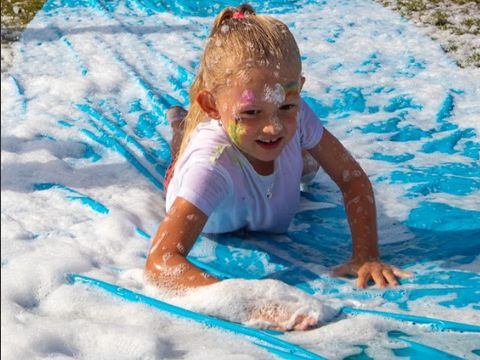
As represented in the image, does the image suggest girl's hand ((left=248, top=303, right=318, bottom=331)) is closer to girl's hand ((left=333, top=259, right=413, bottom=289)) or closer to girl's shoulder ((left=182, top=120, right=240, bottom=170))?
girl's hand ((left=333, top=259, right=413, bottom=289))

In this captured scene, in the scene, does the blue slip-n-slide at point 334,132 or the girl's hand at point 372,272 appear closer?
the blue slip-n-slide at point 334,132

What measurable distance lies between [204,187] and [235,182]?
187 millimetres

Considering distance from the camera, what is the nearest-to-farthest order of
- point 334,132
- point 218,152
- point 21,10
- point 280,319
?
point 280,319 < point 218,152 < point 334,132 < point 21,10

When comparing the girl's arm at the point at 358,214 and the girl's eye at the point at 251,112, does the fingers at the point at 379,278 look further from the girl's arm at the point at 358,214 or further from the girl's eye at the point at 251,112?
the girl's eye at the point at 251,112

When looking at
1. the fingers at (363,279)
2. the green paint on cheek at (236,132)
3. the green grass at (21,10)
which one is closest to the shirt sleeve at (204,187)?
the green paint on cheek at (236,132)

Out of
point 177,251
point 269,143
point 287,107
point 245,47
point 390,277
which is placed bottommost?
point 390,277

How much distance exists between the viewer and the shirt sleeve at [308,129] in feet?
9.37

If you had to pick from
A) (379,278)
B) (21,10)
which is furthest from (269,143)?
(21,10)

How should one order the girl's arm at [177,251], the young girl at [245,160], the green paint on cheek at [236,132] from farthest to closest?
the green paint on cheek at [236,132]
the young girl at [245,160]
the girl's arm at [177,251]

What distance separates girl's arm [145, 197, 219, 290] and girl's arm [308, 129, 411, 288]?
51 centimetres

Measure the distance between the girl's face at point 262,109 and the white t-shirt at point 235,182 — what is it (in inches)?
3.6

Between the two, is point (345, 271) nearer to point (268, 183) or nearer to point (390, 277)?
point (390, 277)

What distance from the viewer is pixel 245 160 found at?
8.57 ft

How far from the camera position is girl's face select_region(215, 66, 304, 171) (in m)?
2.40
